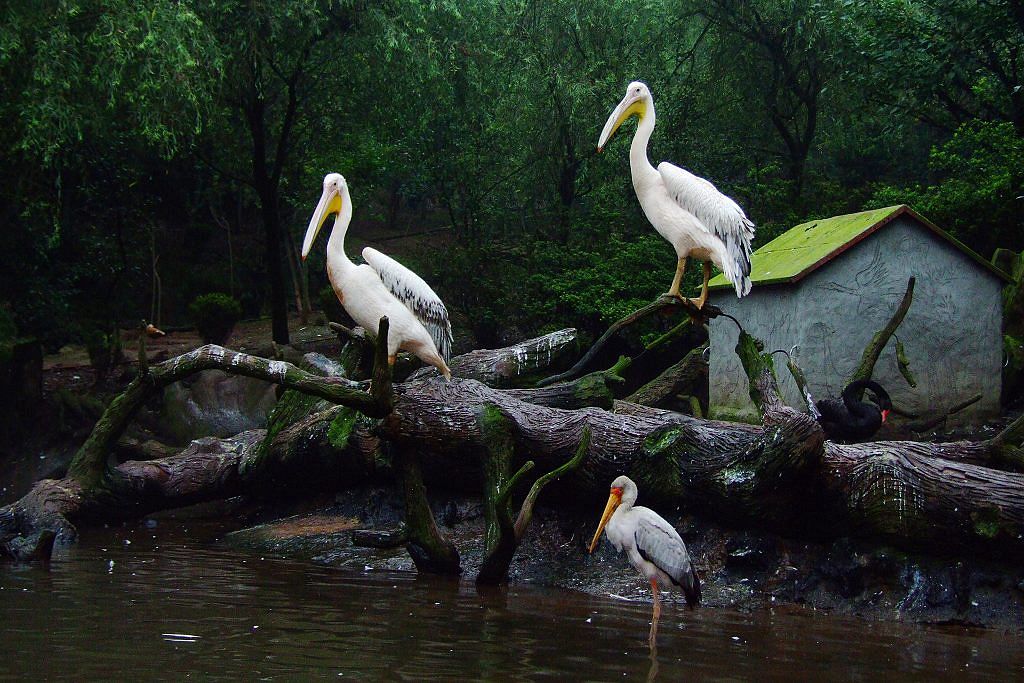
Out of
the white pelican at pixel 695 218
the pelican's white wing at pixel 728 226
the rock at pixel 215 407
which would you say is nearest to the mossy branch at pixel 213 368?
the white pelican at pixel 695 218

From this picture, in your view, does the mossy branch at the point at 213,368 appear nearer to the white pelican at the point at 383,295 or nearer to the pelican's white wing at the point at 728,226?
the white pelican at the point at 383,295

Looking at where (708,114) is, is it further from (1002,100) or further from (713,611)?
(713,611)

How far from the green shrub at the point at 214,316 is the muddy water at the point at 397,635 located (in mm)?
13225

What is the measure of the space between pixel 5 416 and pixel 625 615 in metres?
10.9

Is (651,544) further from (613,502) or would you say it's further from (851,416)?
(851,416)

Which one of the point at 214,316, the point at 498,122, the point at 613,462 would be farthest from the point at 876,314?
the point at 214,316

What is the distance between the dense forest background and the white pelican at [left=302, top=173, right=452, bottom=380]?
4827mm

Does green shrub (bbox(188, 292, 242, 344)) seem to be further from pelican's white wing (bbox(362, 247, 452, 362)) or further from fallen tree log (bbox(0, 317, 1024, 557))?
pelican's white wing (bbox(362, 247, 452, 362))

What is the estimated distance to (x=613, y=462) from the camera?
872cm

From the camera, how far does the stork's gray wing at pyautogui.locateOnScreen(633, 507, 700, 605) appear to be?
7.25m

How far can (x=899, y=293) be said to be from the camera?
1289 cm

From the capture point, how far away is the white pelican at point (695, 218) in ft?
28.6

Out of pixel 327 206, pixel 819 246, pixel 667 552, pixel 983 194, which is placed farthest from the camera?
pixel 983 194

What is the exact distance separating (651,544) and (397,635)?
1993 mm
